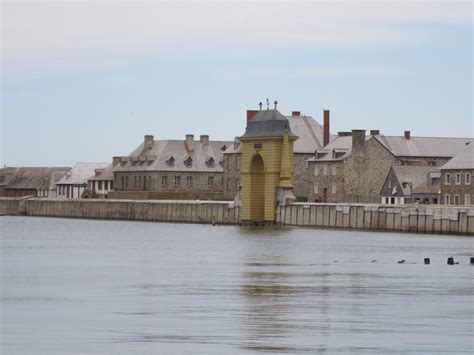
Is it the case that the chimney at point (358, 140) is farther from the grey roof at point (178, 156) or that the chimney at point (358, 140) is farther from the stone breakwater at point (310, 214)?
the grey roof at point (178, 156)

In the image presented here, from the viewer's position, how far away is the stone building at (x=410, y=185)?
12531 centimetres

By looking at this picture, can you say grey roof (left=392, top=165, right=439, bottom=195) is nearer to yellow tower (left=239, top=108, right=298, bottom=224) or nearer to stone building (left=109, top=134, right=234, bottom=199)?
yellow tower (left=239, top=108, right=298, bottom=224)

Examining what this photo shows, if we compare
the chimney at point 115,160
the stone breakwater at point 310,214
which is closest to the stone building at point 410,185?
the stone breakwater at point 310,214

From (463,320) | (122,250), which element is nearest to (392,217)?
(122,250)

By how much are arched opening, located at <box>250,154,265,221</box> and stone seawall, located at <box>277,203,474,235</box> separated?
11.2ft

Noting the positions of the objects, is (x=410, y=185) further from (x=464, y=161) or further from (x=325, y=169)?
(x=464, y=161)

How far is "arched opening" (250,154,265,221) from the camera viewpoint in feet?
409

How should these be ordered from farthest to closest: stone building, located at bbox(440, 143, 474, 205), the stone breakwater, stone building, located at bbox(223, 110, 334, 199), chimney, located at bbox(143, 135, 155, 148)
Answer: chimney, located at bbox(143, 135, 155, 148)
stone building, located at bbox(223, 110, 334, 199)
stone building, located at bbox(440, 143, 474, 205)
the stone breakwater

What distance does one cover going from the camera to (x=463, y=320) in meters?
36.2

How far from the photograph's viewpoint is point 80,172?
19238 centimetres

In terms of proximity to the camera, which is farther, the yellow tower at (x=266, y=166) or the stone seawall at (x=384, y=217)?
the yellow tower at (x=266, y=166)

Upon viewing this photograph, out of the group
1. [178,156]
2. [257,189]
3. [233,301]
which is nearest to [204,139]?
[178,156]

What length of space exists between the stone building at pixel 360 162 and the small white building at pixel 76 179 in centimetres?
5611

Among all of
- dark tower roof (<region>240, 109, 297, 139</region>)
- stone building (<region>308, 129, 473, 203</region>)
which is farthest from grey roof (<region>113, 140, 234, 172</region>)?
dark tower roof (<region>240, 109, 297, 139</region>)
